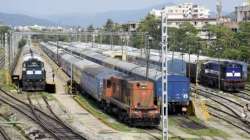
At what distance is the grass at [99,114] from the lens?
35.6m

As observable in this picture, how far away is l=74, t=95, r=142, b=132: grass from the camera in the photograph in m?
35.6

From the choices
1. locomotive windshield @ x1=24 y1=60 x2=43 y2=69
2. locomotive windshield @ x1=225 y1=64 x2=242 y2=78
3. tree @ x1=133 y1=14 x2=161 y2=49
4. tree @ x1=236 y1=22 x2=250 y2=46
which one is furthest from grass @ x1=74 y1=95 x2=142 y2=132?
tree @ x1=133 y1=14 x2=161 y2=49

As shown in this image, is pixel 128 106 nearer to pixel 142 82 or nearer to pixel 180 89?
pixel 142 82

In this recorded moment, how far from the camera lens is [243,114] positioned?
41594 millimetres

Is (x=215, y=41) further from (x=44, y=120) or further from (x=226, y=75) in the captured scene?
(x=44, y=120)

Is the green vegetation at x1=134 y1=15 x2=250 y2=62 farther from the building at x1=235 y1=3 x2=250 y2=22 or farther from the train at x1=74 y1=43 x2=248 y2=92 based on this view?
the building at x1=235 y1=3 x2=250 y2=22

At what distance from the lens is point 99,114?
4194 cm

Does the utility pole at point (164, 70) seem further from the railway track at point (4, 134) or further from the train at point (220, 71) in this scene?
the train at point (220, 71)

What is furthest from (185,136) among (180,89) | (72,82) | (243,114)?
(72,82)

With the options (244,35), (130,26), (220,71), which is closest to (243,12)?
(130,26)

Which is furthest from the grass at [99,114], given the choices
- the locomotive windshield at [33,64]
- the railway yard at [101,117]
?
the locomotive windshield at [33,64]

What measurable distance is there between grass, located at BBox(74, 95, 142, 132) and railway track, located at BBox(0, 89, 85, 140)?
10.9 ft

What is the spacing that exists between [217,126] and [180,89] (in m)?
4.06

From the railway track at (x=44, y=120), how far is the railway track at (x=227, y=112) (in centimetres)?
1184
